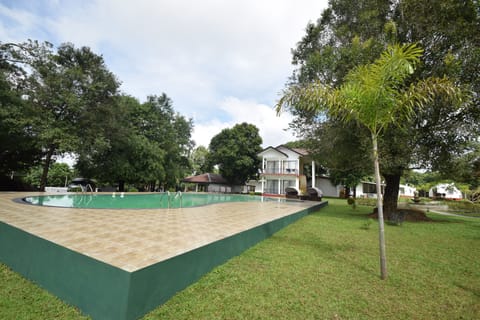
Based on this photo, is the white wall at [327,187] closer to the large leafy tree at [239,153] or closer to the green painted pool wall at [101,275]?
the large leafy tree at [239,153]

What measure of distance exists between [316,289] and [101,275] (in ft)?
9.41

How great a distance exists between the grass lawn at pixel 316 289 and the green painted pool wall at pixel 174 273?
0.11 m

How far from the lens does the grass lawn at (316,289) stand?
257 centimetres

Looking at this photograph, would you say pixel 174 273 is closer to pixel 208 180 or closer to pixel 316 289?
pixel 316 289

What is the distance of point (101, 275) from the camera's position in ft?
7.93

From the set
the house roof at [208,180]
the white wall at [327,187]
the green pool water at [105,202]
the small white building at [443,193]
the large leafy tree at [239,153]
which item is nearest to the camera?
the green pool water at [105,202]

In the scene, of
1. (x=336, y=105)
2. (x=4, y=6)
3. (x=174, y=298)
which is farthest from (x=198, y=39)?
(x=174, y=298)

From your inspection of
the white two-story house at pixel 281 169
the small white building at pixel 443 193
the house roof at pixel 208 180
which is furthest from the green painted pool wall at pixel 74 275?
the small white building at pixel 443 193

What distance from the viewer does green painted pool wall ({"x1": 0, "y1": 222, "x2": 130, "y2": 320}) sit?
2.26 m

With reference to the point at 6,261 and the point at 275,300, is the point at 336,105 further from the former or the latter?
the point at 6,261

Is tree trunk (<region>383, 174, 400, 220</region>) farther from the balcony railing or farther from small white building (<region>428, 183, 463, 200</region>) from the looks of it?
small white building (<region>428, 183, 463, 200</region>)

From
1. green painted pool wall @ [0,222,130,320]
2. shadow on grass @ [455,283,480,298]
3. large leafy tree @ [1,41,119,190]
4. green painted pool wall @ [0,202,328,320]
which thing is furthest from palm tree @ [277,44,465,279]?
large leafy tree @ [1,41,119,190]

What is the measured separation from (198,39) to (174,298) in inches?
537

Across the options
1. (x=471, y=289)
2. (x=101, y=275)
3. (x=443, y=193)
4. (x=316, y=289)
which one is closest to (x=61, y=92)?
(x=101, y=275)
